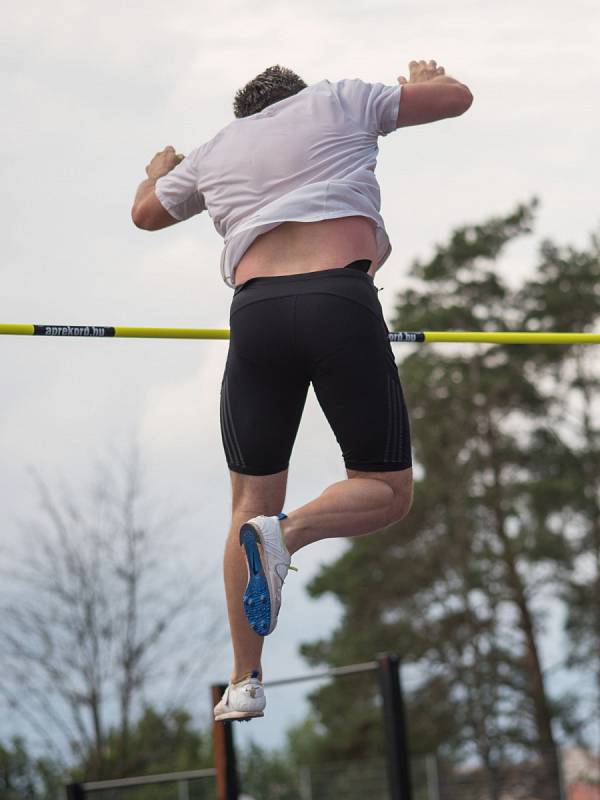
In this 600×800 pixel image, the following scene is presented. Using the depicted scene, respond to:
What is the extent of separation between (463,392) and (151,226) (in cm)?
2326

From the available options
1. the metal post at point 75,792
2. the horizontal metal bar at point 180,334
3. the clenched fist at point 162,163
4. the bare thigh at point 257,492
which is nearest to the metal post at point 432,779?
the metal post at point 75,792

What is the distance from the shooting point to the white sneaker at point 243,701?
3887mm

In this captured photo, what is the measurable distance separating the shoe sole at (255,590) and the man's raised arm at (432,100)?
132 cm

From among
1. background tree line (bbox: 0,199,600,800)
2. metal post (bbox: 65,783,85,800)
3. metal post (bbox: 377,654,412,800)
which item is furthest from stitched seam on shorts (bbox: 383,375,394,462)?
background tree line (bbox: 0,199,600,800)

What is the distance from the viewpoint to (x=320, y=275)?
3.86 metres

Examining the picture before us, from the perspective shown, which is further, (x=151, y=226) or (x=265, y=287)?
(x=151, y=226)

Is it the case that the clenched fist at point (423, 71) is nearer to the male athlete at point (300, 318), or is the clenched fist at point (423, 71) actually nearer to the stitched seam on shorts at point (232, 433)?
the male athlete at point (300, 318)

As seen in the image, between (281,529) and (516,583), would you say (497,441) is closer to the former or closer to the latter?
(516,583)

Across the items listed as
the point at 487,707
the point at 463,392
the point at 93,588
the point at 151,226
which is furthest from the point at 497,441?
the point at 151,226

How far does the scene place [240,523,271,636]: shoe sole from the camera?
145 inches

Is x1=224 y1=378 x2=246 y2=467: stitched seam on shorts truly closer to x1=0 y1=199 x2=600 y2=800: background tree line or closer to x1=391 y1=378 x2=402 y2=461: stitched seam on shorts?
x1=391 y1=378 x2=402 y2=461: stitched seam on shorts

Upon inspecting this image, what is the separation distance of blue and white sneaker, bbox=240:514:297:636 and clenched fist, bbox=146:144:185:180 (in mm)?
1345

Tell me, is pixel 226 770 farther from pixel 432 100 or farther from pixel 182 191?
pixel 432 100

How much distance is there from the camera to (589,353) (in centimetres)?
2727
